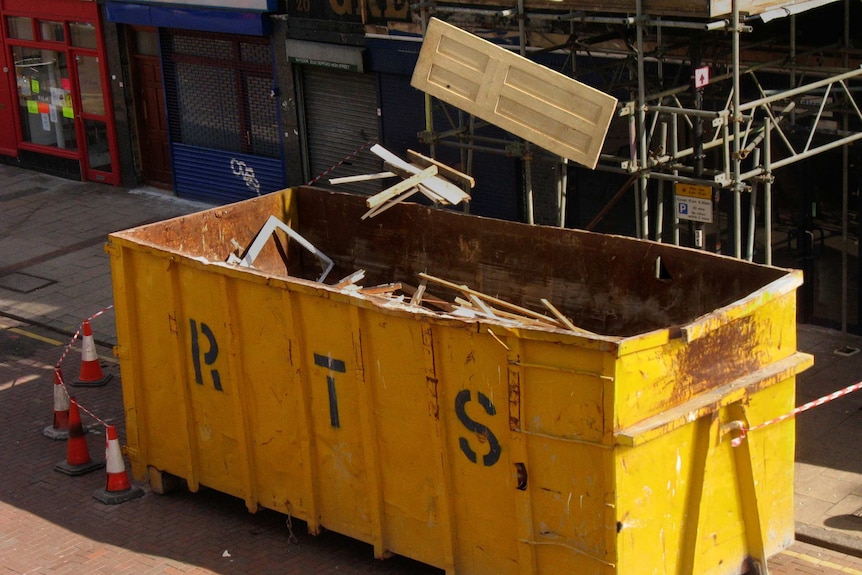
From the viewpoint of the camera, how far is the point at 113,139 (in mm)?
20703

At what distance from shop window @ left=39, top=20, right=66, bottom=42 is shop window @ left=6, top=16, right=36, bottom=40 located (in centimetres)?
24

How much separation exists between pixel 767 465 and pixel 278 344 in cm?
347

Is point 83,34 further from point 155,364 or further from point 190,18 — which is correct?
point 155,364

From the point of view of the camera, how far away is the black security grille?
18.3 m

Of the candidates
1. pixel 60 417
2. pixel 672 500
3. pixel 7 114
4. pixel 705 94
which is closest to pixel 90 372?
pixel 60 417

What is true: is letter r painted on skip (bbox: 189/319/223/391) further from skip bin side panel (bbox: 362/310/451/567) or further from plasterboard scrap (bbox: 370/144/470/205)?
plasterboard scrap (bbox: 370/144/470/205)

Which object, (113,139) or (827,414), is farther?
(113,139)

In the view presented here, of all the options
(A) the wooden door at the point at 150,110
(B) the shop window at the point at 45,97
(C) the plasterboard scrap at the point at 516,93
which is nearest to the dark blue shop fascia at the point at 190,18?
(A) the wooden door at the point at 150,110

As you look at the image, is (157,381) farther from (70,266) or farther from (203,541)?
(70,266)

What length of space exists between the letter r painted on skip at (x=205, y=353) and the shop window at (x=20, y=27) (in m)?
14.1

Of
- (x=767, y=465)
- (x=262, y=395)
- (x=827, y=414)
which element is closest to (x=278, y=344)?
(x=262, y=395)

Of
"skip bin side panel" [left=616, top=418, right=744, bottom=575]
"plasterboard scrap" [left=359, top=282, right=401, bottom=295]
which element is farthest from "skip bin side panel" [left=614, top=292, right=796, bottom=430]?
"plasterboard scrap" [left=359, top=282, right=401, bottom=295]

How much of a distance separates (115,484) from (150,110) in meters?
11.6

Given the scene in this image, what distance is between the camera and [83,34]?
2070 centimetres
